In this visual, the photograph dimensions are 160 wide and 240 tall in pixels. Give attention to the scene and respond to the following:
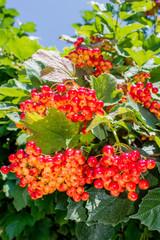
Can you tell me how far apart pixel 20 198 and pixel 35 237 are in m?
0.69

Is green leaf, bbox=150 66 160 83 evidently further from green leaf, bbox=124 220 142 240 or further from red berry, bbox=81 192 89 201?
green leaf, bbox=124 220 142 240

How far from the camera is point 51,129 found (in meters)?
0.83

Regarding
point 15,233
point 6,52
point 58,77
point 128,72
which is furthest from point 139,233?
point 6,52

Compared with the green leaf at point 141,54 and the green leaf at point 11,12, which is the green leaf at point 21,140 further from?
the green leaf at point 11,12

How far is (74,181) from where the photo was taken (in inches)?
31.0

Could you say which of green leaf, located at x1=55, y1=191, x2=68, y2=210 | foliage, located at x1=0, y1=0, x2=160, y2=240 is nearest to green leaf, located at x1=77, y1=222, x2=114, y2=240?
foliage, located at x1=0, y1=0, x2=160, y2=240

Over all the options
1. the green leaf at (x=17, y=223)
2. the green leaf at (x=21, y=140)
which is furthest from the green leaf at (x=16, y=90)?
the green leaf at (x=17, y=223)

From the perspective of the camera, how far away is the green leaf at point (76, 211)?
2.78ft

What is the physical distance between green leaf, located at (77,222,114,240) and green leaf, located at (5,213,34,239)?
0.88 m

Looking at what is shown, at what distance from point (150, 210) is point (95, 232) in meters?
0.25

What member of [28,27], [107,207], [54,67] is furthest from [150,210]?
[28,27]

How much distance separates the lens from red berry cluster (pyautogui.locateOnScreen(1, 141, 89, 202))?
0.75 meters

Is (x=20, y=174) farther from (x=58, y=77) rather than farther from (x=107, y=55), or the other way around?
(x=107, y=55)

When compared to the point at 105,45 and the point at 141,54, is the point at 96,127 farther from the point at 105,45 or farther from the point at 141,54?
the point at 105,45
